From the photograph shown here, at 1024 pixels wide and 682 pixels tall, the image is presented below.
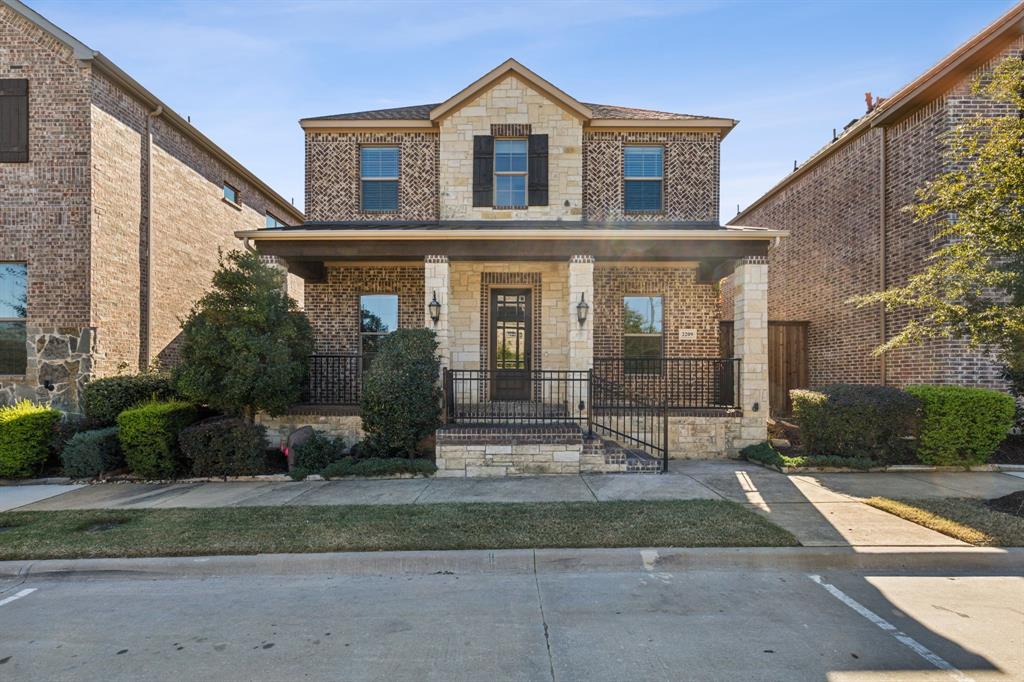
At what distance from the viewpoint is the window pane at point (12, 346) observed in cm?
969

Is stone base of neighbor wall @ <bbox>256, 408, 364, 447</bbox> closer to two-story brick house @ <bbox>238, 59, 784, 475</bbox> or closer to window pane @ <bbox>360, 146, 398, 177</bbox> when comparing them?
two-story brick house @ <bbox>238, 59, 784, 475</bbox>

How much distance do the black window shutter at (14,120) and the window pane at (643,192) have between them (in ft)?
40.3

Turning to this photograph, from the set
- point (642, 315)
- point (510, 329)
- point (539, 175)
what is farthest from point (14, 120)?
point (642, 315)

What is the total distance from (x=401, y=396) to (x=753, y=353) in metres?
6.70

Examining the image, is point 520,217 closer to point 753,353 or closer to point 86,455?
point 753,353

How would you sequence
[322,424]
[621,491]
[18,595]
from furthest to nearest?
[322,424] < [621,491] < [18,595]

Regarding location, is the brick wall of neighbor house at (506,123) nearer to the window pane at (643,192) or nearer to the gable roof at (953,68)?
the window pane at (643,192)

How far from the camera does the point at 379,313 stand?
11.8 m

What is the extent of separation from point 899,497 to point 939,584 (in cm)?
264

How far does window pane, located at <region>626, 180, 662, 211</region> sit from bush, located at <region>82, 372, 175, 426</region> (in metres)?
10.2

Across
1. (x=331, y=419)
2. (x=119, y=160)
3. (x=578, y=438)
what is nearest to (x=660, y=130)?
(x=578, y=438)

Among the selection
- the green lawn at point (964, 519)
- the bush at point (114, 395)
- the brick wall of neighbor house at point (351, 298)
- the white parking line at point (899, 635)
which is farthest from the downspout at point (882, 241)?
the bush at point (114, 395)

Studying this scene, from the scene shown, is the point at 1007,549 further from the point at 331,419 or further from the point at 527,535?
the point at 331,419

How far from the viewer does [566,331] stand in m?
11.3
